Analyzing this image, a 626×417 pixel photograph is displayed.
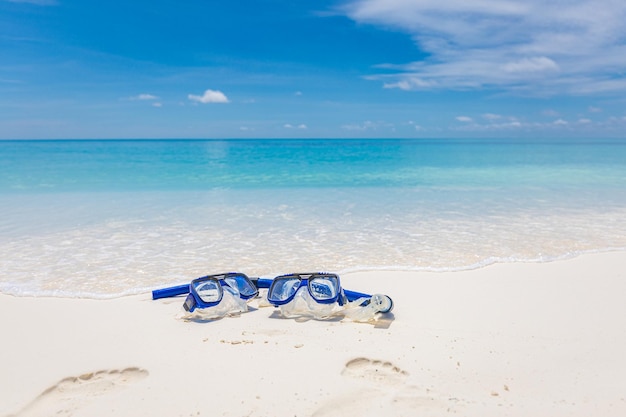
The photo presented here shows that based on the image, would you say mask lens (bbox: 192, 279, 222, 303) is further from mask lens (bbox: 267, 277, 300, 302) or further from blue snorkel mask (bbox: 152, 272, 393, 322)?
mask lens (bbox: 267, 277, 300, 302)

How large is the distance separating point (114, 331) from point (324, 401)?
2.26 metres

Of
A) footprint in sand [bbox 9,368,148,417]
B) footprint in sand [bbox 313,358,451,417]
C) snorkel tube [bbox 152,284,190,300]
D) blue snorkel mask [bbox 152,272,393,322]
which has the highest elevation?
blue snorkel mask [bbox 152,272,393,322]

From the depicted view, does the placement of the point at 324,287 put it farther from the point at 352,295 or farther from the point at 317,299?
the point at 352,295

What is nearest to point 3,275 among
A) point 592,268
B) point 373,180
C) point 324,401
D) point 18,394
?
A: point 18,394

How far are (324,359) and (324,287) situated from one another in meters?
0.98

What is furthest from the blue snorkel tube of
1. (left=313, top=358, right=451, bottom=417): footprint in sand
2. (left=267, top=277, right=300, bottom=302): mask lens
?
(left=313, top=358, right=451, bottom=417): footprint in sand

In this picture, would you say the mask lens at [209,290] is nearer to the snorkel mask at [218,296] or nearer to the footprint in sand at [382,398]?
the snorkel mask at [218,296]

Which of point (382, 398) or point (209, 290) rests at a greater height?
point (209, 290)

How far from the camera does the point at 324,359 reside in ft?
12.3

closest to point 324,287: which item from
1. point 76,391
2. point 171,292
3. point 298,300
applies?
point 298,300

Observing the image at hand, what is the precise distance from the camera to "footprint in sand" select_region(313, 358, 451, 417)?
121 inches

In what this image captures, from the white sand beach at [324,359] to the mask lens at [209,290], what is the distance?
24cm

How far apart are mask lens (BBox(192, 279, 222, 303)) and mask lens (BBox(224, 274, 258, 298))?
200 mm

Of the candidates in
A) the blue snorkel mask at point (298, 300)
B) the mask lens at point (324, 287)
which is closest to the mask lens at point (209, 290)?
the blue snorkel mask at point (298, 300)
